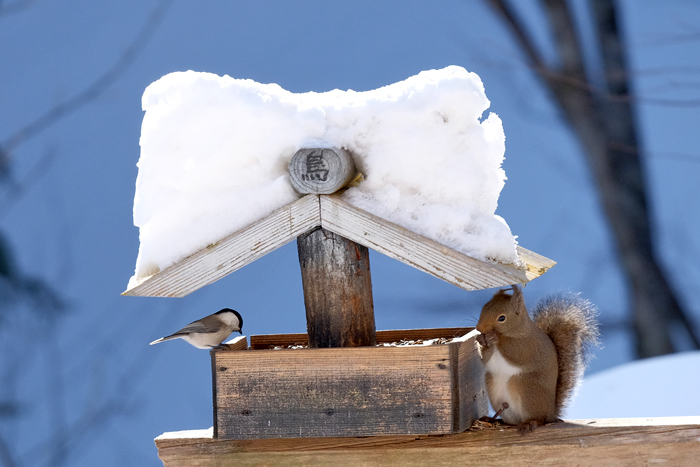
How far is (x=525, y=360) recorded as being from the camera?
130 centimetres

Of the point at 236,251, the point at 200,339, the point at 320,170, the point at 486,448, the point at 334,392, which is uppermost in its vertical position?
the point at 320,170

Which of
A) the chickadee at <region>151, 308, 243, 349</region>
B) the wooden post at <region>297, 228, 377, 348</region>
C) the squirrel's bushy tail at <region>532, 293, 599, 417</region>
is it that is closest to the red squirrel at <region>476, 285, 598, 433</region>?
the squirrel's bushy tail at <region>532, 293, 599, 417</region>

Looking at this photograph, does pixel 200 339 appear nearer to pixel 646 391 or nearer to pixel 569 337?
pixel 569 337

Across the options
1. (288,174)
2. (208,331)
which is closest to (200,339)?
(208,331)

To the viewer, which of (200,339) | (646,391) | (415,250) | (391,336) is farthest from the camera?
(646,391)

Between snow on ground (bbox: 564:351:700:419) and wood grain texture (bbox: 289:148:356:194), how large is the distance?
1.00 metres

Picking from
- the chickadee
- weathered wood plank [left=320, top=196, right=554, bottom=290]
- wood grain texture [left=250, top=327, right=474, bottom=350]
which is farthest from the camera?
wood grain texture [left=250, top=327, right=474, bottom=350]

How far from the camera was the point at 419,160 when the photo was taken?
45.3 inches

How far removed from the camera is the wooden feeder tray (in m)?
1.15

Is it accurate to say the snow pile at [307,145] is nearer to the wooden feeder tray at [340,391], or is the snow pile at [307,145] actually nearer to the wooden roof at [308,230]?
the wooden roof at [308,230]

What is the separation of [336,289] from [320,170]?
249 millimetres

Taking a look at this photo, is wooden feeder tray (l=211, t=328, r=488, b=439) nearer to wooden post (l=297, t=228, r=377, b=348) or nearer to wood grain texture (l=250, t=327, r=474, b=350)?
wooden post (l=297, t=228, r=377, b=348)

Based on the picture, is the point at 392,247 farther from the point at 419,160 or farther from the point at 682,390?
the point at 682,390

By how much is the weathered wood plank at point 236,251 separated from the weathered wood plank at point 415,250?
37 mm
